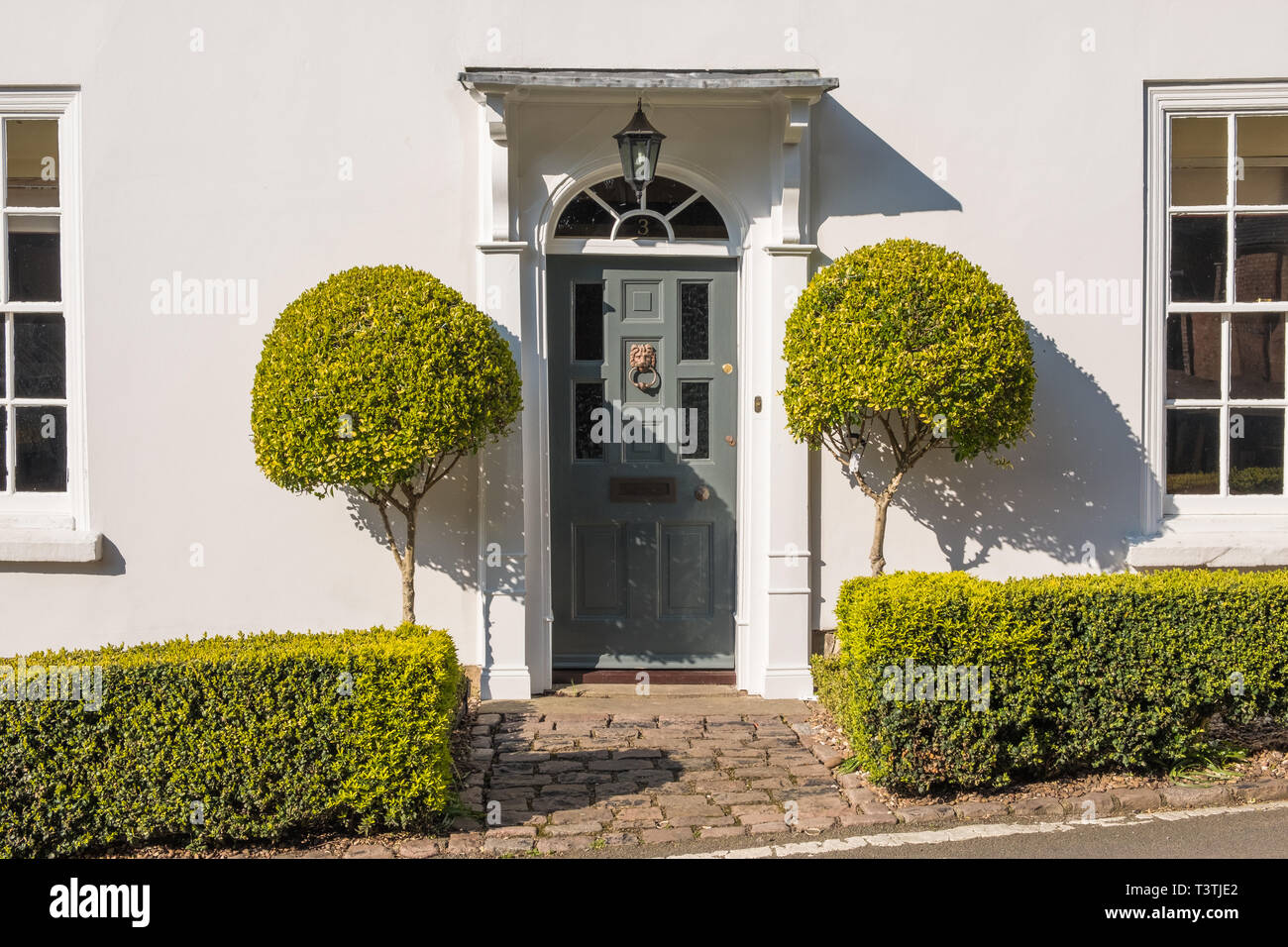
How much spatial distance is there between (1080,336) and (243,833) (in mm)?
5269

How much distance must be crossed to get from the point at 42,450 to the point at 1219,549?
6.97m

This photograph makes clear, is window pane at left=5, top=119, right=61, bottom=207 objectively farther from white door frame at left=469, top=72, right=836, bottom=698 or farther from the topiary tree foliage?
the topiary tree foliage

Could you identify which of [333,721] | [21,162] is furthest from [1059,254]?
[21,162]

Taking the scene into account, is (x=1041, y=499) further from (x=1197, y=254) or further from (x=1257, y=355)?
(x=1197, y=254)

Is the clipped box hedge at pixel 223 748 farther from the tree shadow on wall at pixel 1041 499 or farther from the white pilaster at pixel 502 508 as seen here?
the tree shadow on wall at pixel 1041 499

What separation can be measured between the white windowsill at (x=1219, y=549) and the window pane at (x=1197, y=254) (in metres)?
1.41

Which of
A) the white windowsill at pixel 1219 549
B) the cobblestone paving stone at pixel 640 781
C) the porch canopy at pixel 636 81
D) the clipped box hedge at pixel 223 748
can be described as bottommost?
the cobblestone paving stone at pixel 640 781

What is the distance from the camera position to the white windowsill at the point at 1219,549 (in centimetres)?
678

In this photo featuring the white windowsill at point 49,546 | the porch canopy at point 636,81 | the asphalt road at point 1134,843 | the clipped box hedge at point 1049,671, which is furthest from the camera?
the white windowsill at point 49,546

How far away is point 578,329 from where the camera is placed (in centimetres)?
704

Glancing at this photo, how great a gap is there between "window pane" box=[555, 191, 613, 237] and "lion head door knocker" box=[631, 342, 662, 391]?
2.36 ft

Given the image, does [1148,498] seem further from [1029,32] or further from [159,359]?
[159,359]

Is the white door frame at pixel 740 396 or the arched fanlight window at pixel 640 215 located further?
the arched fanlight window at pixel 640 215

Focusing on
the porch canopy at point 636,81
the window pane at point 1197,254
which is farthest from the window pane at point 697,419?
the window pane at point 1197,254
